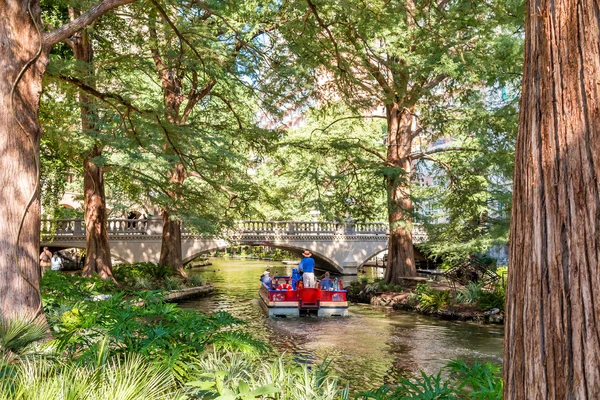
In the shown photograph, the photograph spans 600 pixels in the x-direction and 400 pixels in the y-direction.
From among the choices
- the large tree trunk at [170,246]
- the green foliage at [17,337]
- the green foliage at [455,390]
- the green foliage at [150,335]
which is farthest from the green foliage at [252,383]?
the large tree trunk at [170,246]

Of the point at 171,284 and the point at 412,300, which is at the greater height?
the point at 171,284

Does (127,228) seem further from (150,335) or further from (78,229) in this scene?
(150,335)

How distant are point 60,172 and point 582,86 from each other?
25.0 meters

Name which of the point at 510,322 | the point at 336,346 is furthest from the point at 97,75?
the point at 510,322

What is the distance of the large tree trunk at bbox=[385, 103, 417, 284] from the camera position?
2505 centimetres

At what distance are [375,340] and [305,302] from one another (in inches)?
230

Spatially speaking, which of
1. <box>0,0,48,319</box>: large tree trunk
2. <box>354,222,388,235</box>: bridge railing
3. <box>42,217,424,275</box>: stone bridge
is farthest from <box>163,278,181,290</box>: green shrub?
<box>354,222,388,235</box>: bridge railing

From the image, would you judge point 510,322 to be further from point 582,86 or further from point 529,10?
point 529,10

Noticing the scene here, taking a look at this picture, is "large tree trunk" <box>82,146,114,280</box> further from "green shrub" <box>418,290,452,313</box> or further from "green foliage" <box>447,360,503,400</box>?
"green foliage" <box>447,360,503,400</box>

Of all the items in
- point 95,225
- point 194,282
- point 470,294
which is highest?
point 95,225

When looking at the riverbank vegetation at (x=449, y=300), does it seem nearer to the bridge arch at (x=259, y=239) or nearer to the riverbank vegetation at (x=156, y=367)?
the bridge arch at (x=259, y=239)

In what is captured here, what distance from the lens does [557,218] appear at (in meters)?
3.61

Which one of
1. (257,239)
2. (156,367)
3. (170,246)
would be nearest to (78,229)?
(170,246)

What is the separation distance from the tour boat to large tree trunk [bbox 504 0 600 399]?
730 inches
